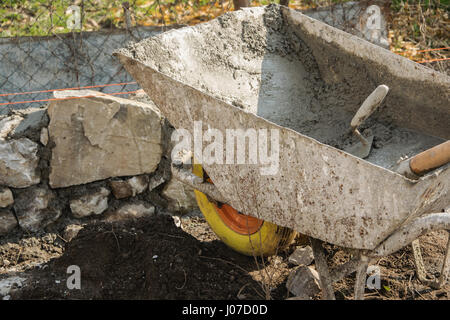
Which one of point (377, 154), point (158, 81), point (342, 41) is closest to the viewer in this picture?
point (158, 81)

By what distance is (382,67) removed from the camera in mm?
2951

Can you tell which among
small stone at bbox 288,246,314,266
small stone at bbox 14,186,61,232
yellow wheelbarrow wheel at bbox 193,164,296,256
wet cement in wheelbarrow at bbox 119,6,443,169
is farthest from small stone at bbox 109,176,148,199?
small stone at bbox 288,246,314,266

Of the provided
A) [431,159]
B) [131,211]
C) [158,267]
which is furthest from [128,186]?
[431,159]

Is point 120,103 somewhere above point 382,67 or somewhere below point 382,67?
below

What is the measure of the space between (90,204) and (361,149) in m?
1.74

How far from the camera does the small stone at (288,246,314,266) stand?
9.66 ft

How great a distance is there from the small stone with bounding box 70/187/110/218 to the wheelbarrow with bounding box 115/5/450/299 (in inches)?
29.6

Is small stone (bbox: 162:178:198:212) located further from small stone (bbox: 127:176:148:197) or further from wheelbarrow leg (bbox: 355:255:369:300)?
wheelbarrow leg (bbox: 355:255:369:300)

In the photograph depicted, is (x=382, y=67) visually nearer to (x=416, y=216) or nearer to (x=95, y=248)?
(x=416, y=216)

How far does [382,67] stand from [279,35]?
0.76 meters

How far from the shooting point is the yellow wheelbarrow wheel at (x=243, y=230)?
2834 mm

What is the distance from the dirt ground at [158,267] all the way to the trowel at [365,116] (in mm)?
587

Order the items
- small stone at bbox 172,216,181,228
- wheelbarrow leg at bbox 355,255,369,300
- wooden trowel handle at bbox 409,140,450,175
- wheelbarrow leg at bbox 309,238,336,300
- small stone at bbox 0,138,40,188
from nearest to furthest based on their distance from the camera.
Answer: wooden trowel handle at bbox 409,140,450,175 < wheelbarrow leg at bbox 355,255,369,300 < wheelbarrow leg at bbox 309,238,336,300 < small stone at bbox 0,138,40,188 < small stone at bbox 172,216,181,228

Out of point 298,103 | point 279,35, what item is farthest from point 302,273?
point 279,35
